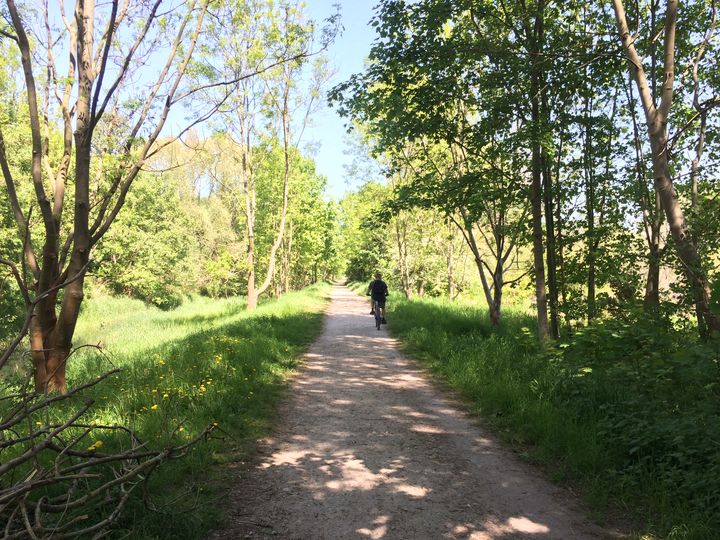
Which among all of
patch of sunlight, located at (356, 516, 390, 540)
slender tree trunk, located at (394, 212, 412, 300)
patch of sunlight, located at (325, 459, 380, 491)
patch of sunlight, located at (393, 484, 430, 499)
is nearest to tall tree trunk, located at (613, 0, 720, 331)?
patch of sunlight, located at (393, 484, 430, 499)

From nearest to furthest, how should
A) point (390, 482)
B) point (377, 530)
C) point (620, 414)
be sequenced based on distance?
1. point (377, 530)
2. point (390, 482)
3. point (620, 414)

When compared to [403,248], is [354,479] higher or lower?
lower

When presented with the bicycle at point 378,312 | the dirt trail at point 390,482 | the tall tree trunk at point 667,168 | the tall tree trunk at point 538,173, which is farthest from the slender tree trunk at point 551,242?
the bicycle at point 378,312

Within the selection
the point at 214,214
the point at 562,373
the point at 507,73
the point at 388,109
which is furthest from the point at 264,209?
the point at 562,373

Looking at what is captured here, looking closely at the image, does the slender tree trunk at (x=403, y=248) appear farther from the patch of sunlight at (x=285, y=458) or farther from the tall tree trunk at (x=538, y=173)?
the patch of sunlight at (x=285, y=458)

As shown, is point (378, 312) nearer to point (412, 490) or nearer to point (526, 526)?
point (412, 490)

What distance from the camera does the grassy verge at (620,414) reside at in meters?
3.58

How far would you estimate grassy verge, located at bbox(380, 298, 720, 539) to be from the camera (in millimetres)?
3579

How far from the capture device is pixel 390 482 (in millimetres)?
4148

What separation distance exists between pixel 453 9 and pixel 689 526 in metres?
8.00

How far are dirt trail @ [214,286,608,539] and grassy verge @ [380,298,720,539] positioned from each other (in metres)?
0.44

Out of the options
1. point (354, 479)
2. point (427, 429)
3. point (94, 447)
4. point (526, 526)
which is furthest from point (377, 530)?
point (427, 429)

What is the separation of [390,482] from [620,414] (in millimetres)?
2704

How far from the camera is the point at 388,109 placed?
9102mm
